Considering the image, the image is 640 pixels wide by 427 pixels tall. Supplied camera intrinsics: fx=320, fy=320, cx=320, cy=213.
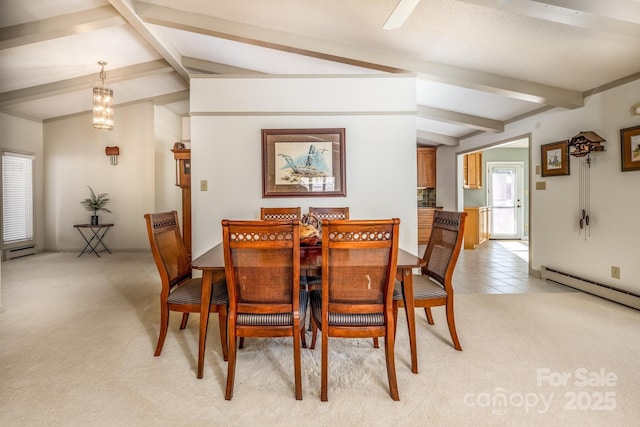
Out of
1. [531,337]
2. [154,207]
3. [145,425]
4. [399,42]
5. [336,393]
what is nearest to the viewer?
[145,425]

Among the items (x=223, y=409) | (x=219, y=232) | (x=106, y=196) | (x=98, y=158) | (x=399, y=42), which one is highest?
(x=399, y=42)

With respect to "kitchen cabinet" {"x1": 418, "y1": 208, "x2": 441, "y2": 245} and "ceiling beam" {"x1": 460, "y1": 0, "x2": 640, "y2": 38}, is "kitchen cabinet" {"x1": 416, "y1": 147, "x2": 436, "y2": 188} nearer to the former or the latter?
"kitchen cabinet" {"x1": 418, "y1": 208, "x2": 441, "y2": 245}

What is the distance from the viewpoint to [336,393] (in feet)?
5.96

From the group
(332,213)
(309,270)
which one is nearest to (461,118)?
(332,213)

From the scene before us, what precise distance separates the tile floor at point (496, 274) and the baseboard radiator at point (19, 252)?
7.32 m

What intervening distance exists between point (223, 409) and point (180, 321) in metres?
1.45

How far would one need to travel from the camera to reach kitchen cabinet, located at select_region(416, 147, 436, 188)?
24.8ft

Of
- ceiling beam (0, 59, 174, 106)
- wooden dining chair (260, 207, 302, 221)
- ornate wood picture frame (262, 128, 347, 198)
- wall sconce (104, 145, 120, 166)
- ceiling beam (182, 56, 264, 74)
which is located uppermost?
ceiling beam (182, 56, 264, 74)

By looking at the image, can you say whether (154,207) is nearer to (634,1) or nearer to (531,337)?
(531,337)

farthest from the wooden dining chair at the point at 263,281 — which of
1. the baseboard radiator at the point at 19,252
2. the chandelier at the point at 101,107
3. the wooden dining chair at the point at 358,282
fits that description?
the baseboard radiator at the point at 19,252

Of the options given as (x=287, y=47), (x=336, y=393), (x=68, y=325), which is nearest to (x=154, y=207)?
(x=68, y=325)

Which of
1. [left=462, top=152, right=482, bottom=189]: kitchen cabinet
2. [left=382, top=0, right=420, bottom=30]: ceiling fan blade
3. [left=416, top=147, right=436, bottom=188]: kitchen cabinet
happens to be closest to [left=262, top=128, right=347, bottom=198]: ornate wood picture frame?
[left=382, top=0, right=420, bottom=30]: ceiling fan blade

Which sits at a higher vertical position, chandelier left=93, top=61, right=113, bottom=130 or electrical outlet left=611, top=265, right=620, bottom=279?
chandelier left=93, top=61, right=113, bottom=130

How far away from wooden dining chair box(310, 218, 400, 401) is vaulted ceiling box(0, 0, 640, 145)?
75.7 inches
